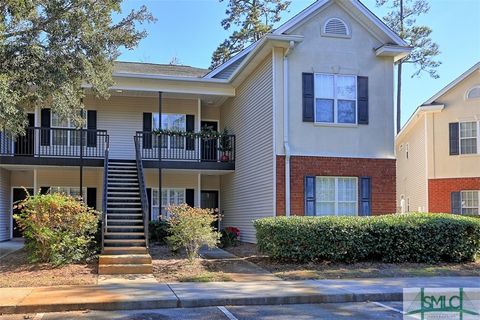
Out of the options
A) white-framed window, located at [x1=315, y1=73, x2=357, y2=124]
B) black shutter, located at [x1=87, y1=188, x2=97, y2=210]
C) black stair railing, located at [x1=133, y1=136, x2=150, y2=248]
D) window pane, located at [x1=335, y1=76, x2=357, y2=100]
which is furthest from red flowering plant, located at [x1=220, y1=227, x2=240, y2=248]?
black shutter, located at [x1=87, y1=188, x2=97, y2=210]

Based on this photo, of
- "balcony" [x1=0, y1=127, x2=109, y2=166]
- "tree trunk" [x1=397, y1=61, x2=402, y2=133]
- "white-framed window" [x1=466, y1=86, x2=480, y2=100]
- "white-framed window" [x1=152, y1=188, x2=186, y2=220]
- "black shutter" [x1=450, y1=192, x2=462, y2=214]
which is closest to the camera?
"balcony" [x1=0, y1=127, x2=109, y2=166]

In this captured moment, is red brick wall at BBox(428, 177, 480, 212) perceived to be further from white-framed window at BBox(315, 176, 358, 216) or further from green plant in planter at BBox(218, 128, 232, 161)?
green plant in planter at BBox(218, 128, 232, 161)

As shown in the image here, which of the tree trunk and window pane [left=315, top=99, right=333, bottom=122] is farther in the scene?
the tree trunk

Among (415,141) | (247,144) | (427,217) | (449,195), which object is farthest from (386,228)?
(415,141)

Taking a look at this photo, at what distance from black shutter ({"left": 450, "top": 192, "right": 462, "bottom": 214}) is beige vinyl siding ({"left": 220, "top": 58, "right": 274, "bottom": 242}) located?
10131mm

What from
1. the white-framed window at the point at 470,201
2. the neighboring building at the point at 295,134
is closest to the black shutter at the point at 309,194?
the neighboring building at the point at 295,134

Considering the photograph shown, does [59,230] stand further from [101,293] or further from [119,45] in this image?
[119,45]

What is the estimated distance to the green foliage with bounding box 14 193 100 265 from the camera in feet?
40.1

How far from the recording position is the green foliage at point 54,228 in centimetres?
1222

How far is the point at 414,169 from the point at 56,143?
17.2 metres

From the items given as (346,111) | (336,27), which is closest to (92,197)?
(346,111)

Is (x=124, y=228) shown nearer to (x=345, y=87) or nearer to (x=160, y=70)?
(x=345, y=87)

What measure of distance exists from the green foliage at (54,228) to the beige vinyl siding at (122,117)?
323 inches

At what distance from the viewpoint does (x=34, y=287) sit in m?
9.93
